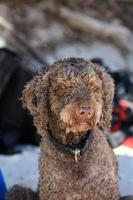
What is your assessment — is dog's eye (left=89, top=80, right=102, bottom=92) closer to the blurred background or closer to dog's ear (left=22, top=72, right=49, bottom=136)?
dog's ear (left=22, top=72, right=49, bottom=136)

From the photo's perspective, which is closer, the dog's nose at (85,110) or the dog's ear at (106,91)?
the dog's nose at (85,110)

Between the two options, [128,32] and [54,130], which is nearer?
[54,130]

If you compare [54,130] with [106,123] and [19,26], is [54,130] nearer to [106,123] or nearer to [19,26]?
[106,123]

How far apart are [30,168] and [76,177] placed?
1596mm

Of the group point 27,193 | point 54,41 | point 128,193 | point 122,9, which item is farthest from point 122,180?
point 122,9

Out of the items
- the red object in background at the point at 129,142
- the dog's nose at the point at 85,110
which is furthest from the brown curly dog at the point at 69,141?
the red object in background at the point at 129,142

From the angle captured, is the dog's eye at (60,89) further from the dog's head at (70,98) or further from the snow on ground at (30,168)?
the snow on ground at (30,168)

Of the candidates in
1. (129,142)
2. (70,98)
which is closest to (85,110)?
(70,98)

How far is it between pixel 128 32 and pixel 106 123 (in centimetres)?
467

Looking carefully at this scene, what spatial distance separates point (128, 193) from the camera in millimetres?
5254

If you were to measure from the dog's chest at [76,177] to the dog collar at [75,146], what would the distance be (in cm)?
3

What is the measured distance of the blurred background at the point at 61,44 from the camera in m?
6.38

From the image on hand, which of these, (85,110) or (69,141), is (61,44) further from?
(85,110)

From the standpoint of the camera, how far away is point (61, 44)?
8.73 meters
